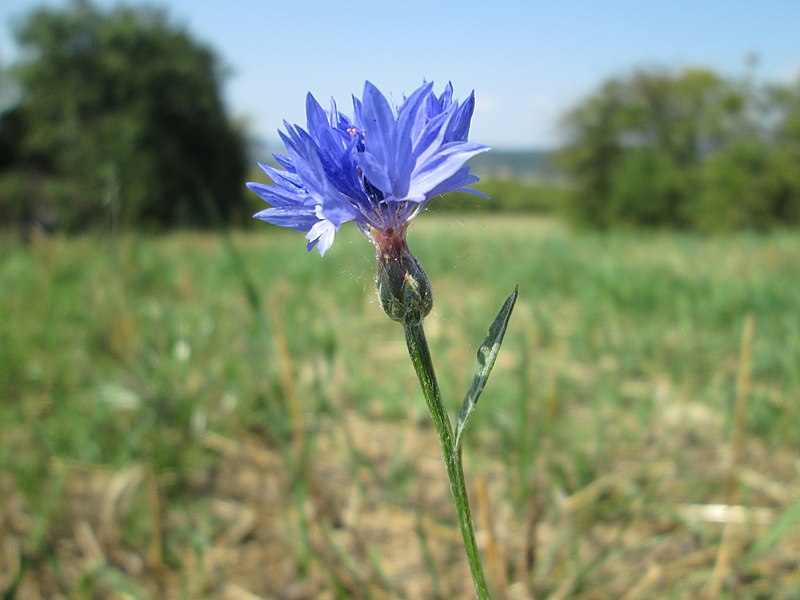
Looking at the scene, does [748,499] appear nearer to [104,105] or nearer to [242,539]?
[242,539]

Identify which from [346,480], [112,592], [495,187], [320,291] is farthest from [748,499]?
[495,187]

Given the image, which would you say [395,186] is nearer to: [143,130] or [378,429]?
[378,429]

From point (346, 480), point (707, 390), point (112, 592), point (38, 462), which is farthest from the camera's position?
point (707, 390)

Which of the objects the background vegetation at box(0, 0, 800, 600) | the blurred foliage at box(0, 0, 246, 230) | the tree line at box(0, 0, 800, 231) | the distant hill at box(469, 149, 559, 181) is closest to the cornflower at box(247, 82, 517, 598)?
the background vegetation at box(0, 0, 800, 600)

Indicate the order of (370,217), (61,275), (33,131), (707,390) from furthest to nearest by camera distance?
(33,131)
(61,275)
(707,390)
(370,217)

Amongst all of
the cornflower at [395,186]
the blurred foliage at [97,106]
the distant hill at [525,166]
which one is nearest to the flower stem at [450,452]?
the cornflower at [395,186]

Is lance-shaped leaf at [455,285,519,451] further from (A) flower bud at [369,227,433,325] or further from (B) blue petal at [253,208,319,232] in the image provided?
(B) blue petal at [253,208,319,232]
